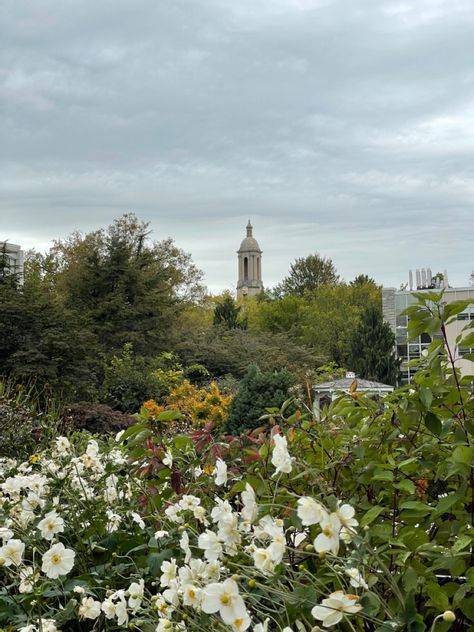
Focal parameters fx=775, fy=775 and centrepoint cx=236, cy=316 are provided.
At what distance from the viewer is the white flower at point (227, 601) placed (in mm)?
1188

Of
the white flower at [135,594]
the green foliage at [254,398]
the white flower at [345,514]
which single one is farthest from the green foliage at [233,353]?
the white flower at [345,514]

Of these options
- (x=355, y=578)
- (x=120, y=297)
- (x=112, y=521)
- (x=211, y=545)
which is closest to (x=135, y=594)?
(x=211, y=545)

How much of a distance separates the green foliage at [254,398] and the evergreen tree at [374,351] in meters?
9.33

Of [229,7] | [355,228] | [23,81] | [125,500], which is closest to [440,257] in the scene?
[355,228]

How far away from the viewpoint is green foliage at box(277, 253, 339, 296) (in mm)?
41281

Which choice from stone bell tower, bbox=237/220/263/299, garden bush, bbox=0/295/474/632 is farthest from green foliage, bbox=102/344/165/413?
stone bell tower, bbox=237/220/263/299

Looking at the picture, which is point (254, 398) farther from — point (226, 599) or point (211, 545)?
point (226, 599)

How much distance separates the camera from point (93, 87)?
33.4 ft

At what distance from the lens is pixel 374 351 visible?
18.8 meters

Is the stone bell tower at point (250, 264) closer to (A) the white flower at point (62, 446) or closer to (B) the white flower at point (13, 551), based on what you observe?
(A) the white flower at point (62, 446)

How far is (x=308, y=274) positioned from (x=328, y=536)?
134 ft

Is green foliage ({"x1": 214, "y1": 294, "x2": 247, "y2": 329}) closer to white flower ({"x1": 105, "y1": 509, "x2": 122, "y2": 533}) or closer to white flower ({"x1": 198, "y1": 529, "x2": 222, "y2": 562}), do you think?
white flower ({"x1": 105, "y1": 509, "x2": 122, "y2": 533})

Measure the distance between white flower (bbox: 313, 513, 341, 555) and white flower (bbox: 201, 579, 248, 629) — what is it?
0.48 ft

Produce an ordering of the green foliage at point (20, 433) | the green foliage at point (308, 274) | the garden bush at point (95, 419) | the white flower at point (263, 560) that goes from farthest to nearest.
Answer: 1. the green foliage at point (308, 274)
2. the garden bush at point (95, 419)
3. the green foliage at point (20, 433)
4. the white flower at point (263, 560)
